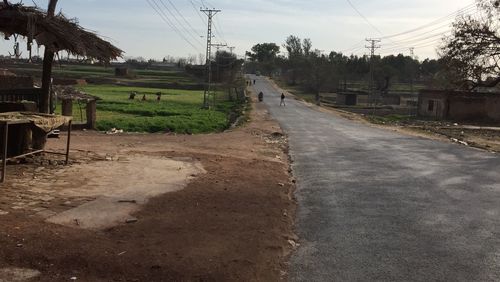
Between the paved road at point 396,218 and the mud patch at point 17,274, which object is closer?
the mud patch at point 17,274

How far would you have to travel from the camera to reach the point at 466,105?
178 feet

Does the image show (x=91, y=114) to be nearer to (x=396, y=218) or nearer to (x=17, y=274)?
(x=396, y=218)

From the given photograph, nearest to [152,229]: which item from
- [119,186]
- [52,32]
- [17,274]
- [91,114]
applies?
[17,274]

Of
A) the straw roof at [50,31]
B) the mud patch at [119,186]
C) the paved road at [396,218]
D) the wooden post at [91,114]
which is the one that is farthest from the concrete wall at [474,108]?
the straw roof at [50,31]

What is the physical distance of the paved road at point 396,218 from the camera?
639 cm

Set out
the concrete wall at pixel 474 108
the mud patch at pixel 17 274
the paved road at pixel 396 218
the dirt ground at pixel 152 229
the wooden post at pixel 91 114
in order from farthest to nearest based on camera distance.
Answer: the concrete wall at pixel 474 108
the wooden post at pixel 91 114
the paved road at pixel 396 218
the dirt ground at pixel 152 229
the mud patch at pixel 17 274

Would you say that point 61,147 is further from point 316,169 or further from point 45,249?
point 45,249

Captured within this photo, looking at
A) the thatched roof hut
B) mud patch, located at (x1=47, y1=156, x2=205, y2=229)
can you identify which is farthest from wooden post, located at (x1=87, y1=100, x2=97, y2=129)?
the thatched roof hut

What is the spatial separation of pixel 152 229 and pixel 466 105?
5196cm

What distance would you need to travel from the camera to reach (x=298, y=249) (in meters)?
7.17

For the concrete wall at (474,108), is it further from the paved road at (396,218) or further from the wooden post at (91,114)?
the wooden post at (91,114)

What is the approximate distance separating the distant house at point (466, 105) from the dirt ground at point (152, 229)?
44.8 meters

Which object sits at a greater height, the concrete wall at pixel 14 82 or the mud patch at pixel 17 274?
the concrete wall at pixel 14 82

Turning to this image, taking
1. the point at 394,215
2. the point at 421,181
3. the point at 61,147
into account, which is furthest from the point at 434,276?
the point at 61,147
